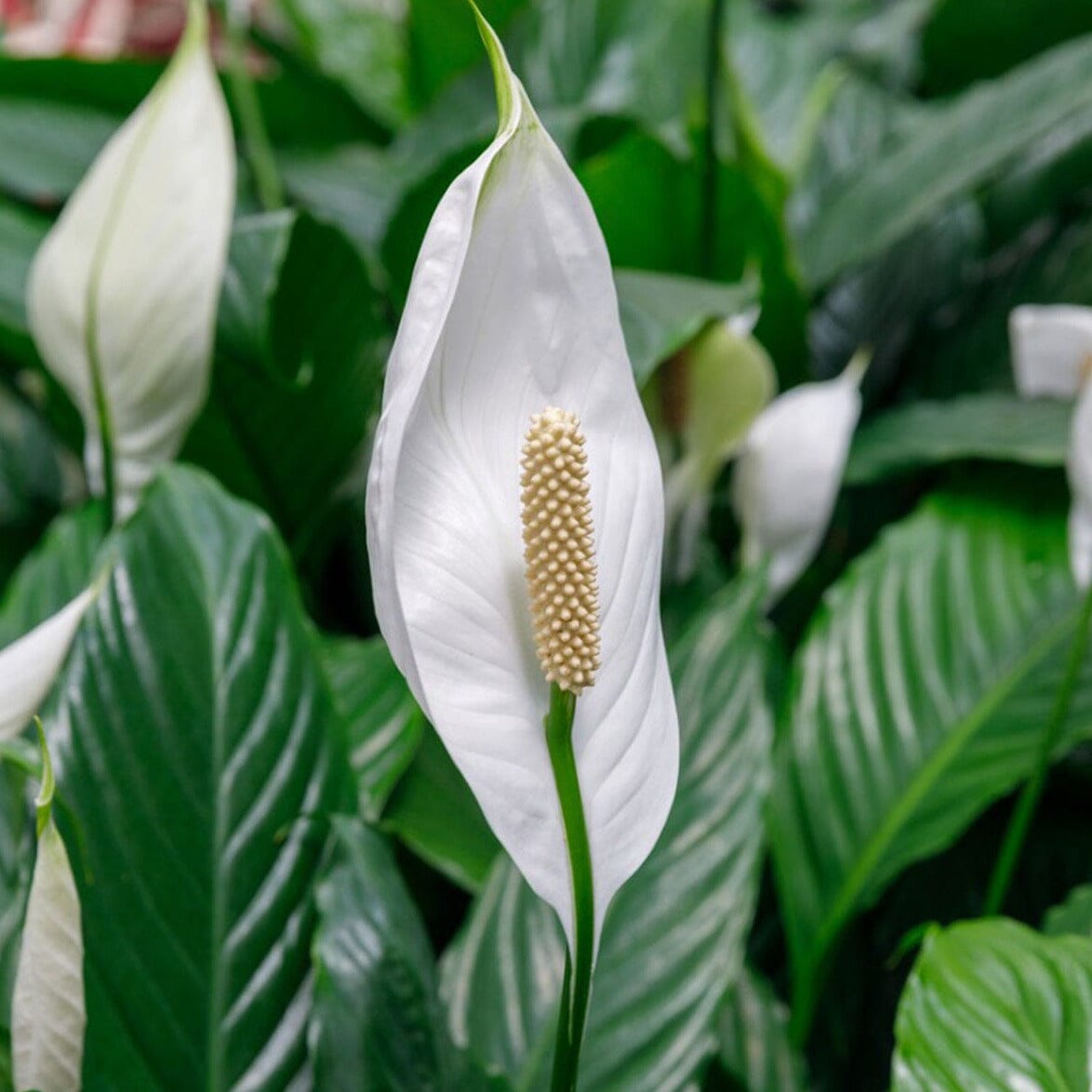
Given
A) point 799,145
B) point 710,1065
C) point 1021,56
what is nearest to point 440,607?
point 710,1065

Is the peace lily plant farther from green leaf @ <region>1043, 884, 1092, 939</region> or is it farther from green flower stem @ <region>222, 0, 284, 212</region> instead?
green flower stem @ <region>222, 0, 284, 212</region>

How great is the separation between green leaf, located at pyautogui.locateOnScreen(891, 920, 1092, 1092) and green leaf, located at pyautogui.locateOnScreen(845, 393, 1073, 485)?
28 centimetres

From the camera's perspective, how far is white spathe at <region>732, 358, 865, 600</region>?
1.86 ft

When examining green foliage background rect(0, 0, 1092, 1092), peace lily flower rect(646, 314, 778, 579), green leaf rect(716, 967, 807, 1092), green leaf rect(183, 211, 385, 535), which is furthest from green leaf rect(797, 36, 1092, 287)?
green leaf rect(716, 967, 807, 1092)

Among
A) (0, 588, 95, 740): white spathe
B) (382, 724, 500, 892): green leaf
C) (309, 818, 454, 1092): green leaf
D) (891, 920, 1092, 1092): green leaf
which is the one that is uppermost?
(0, 588, 95, 740): white spathe

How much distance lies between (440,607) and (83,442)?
443 mm

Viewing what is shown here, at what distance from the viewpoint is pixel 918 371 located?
2.69 feet

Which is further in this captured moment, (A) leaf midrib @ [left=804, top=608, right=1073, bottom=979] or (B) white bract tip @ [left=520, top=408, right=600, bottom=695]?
(A) leaf midrib @ [left=804, top=608, right=1073, bottom=979]

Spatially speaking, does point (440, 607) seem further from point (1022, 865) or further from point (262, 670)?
point (1022, 865)

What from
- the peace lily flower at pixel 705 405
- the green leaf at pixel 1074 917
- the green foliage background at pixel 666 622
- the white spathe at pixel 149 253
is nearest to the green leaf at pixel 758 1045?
the green foliage background at pixel 666 622

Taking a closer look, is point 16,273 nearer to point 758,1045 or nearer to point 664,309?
Result: point 664,309

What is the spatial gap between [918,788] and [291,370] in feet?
1.06

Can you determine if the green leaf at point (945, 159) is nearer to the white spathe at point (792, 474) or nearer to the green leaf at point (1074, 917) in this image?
the white spathe at point (792, 474)

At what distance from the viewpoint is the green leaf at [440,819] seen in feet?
1.60
